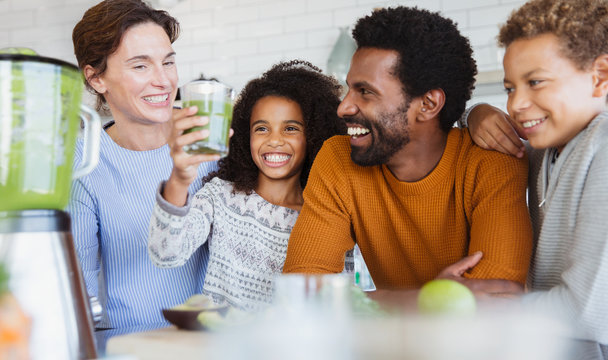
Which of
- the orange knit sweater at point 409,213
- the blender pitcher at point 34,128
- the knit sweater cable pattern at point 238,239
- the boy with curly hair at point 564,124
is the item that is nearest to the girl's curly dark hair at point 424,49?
the orange knit sweater at point 409,213

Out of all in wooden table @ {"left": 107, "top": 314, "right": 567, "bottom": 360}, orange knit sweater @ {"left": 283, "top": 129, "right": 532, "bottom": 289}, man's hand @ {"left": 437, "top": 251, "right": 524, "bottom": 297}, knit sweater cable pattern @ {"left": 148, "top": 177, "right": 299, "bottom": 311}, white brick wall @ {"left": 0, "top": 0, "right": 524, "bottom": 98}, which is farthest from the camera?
white brick wall @ {"left": 0, "top": 0, "right": 524, "bottom": 98}

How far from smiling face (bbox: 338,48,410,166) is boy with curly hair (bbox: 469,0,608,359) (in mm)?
337

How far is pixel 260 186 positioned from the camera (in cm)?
179

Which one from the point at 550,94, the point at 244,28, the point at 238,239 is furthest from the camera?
the point at 244,28

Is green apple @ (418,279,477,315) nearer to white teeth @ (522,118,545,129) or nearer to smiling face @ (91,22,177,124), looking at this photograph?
white teeth @ (522,118,545,129)

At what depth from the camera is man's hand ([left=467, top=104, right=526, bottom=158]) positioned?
137 cm

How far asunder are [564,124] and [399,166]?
48 cm

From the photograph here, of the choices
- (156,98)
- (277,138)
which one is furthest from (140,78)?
(277,138)

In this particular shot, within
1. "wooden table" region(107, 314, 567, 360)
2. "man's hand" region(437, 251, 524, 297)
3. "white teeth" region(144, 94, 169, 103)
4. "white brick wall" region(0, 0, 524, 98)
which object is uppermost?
"white brick wall" region(0, 0, 524, 98)

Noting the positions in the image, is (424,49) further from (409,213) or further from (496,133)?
(409,213)

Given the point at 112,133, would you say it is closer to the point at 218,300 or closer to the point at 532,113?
the point at 218,300

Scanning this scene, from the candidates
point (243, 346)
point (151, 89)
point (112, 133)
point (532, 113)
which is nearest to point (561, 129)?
point (532, 113)

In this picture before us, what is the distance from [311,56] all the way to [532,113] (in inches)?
88.2

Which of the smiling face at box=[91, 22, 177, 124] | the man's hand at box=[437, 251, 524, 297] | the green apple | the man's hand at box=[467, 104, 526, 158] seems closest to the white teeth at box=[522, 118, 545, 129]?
the man's hand at box=[467, 104, 526, 158]
